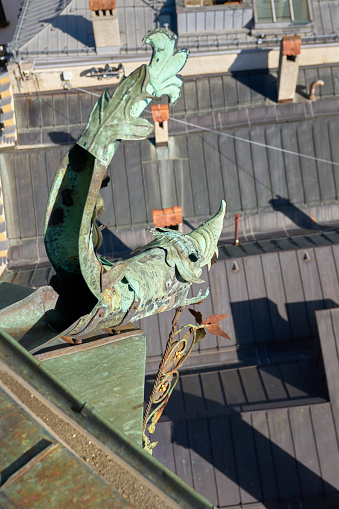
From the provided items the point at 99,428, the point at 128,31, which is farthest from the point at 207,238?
the point at 128,31

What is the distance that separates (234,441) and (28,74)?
16.8 m

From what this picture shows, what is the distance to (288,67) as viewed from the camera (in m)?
26.5

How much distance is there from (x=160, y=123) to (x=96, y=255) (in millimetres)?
18742

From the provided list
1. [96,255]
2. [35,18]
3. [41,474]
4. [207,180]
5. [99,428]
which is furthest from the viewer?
[35,18]

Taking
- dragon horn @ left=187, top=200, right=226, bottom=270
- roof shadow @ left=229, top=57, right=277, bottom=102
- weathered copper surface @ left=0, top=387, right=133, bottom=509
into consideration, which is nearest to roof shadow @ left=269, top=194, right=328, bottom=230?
roof shadow @ left=229, top=57, right=277, bottom=102

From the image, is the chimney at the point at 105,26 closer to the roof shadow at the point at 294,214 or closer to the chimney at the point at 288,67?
the chimney at the point at 288,67

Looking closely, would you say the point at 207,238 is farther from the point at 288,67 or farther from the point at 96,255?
the point at 288,67

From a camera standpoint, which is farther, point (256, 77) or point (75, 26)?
point (75, 26)

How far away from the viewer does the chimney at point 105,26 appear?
2612 centimetres

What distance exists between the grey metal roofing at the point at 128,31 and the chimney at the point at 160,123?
13.7 ft

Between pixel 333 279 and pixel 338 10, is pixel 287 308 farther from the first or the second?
pixel 338 10

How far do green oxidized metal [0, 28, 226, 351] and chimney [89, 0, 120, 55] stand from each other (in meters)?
20.0

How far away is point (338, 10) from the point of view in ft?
94.3

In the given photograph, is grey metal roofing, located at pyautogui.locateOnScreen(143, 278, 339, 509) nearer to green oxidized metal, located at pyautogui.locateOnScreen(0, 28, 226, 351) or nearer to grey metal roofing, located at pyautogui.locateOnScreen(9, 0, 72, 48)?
green oxidized metal, located at pyautogui.locateOnScreen(0, 28, 226, 351)
